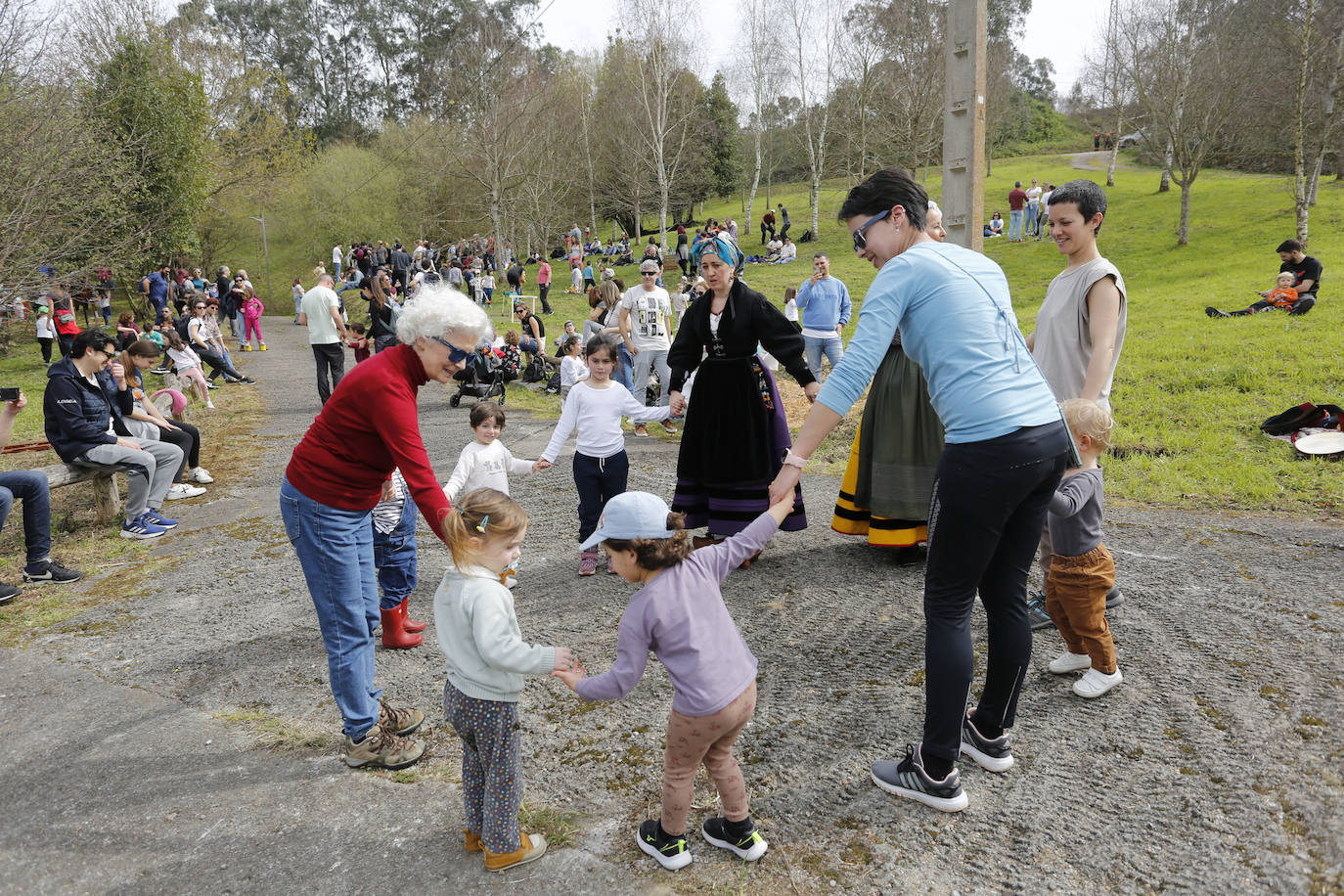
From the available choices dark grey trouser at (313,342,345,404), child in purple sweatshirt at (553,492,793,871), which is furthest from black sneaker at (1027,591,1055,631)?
dark grey trouser at (313,342,345,404)

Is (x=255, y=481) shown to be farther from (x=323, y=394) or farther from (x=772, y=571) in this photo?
(x=772, y=571)

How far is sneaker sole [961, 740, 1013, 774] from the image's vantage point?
2916 millimetres

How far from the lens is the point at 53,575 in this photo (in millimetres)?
5645

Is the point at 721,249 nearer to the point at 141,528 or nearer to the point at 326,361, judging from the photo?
the point at 141,528

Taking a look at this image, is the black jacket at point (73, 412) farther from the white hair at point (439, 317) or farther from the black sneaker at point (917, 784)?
the black sneaker at point (917, 784)

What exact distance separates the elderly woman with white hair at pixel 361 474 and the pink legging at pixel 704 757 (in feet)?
3.93

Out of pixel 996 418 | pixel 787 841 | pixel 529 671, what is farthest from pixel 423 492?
pixel 996 418

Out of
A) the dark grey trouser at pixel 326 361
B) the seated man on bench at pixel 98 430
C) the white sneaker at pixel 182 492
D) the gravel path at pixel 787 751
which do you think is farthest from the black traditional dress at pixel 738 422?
the dark grey trouser at pixel 326 361

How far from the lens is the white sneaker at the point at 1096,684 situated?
332 centimetres

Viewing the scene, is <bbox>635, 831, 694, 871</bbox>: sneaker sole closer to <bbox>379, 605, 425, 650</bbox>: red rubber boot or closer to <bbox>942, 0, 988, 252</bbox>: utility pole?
<bbox>379, 605, 425, 650</bbox>: red rubber boot

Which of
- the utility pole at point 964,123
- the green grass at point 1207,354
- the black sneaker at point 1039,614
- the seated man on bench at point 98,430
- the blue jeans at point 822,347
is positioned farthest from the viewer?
the blue jeans at point 822,347

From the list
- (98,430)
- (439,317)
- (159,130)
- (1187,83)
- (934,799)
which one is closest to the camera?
(934,799)

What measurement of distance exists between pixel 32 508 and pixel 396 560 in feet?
10.9

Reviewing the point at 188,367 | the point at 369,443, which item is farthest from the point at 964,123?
the point at 188,367
